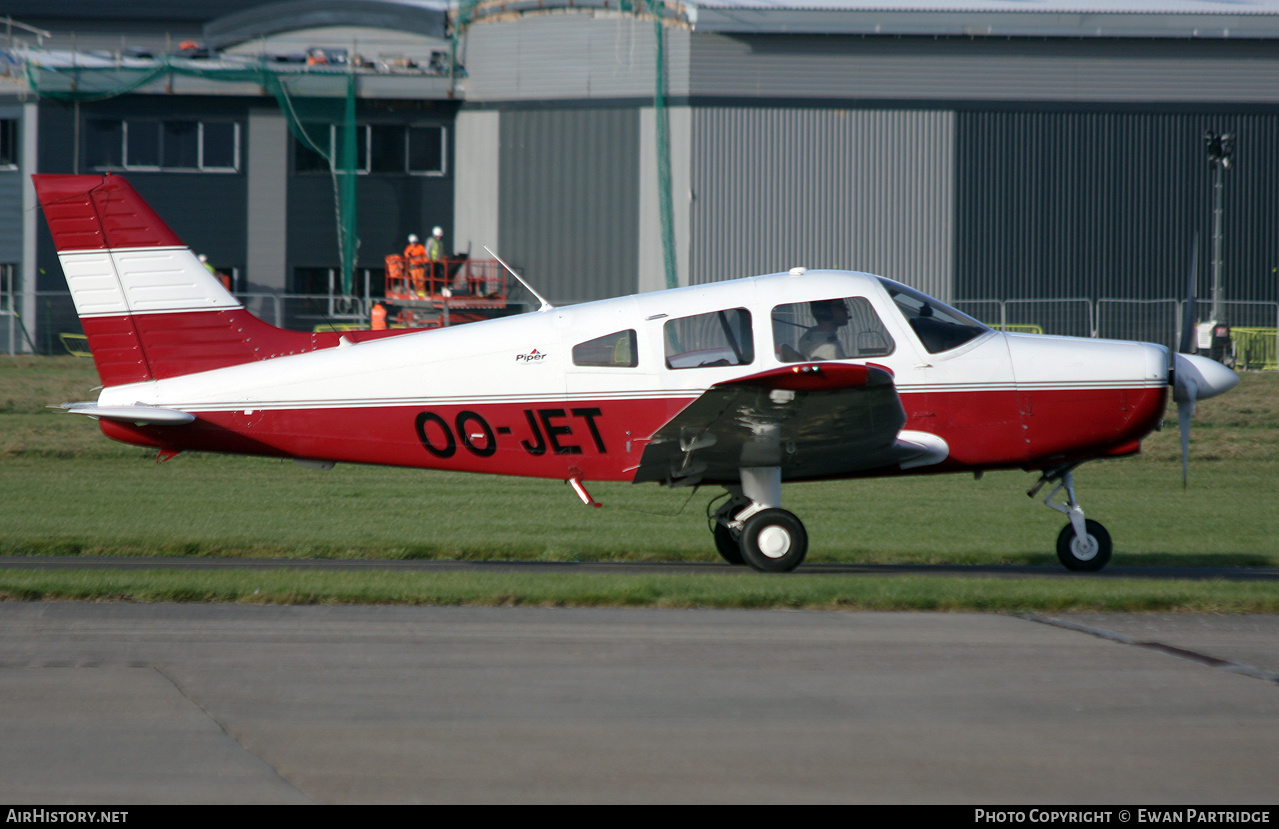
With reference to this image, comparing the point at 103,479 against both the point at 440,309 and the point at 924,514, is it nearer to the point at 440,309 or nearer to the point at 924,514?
the point at 924,514

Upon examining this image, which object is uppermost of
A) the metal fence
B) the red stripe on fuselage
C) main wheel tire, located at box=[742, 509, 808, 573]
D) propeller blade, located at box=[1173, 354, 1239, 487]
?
the metal fence

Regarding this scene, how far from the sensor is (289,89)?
35.2 m

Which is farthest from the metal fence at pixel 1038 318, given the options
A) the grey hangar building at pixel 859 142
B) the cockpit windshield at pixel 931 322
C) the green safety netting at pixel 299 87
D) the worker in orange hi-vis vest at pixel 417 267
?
the cockpit windshield at pixel 931 322

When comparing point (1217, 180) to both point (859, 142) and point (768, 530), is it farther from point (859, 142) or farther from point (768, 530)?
point (768, 530)

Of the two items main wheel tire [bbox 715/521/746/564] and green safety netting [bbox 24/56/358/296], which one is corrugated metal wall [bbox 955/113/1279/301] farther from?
main wheel tire [bbox 715/521/746/564]

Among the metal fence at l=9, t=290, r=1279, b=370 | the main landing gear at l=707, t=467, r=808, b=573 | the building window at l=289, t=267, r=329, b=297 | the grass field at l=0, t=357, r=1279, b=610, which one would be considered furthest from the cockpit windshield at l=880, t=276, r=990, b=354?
the building window at l=289, t=267, r=329, b=297

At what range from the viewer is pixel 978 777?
15.5 ft

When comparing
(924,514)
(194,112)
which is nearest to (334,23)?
(194,112)

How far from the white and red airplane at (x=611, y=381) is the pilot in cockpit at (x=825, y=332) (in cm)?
→ 1

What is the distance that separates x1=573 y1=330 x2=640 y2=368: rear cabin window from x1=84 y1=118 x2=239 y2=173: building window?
29.0 m

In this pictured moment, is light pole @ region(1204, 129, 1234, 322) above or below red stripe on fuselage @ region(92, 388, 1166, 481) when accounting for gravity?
above

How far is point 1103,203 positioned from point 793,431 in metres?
27.0

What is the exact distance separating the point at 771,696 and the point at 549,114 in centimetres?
2966

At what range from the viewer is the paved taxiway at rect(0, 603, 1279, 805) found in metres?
4.62
